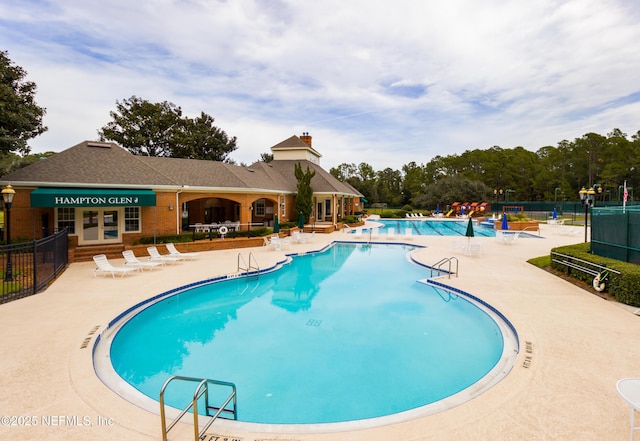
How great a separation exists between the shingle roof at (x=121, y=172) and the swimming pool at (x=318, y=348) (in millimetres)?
10587

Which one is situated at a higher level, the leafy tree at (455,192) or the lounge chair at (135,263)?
the leafy tree at (455,192)

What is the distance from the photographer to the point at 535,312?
9.46 meters

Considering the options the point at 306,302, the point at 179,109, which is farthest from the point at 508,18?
the point at 179,109

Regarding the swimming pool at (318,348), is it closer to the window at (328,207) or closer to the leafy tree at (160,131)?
the window at (328,207)

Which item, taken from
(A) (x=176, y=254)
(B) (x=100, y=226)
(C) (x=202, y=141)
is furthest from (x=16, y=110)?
(C) (x=202, y=141)

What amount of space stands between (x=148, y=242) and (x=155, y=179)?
3.95 metres

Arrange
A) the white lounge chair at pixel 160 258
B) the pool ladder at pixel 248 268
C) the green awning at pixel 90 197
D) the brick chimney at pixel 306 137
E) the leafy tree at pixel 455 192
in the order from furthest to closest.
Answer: the leafy tree at pixel 455 192, the brick chimney at pixel 306 137, the white lounge chair at pixel 160 258, the green awning at pixel 90 197, the pool ladder at pixel 248 268

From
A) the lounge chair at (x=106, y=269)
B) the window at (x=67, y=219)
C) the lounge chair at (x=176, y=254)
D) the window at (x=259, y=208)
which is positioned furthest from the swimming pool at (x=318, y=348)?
the window at (x=259, y=208)

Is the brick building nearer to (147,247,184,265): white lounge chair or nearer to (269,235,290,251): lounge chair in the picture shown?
(147,247,184,265): white lounge chair

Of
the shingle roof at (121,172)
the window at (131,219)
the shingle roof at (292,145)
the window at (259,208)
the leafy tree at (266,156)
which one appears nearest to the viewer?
the shingle roof at (121,172)

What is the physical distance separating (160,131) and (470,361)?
165 ft

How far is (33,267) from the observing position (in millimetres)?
11414

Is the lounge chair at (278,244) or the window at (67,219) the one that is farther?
the lounge chair at (278,244)

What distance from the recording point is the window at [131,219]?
20172 mm
